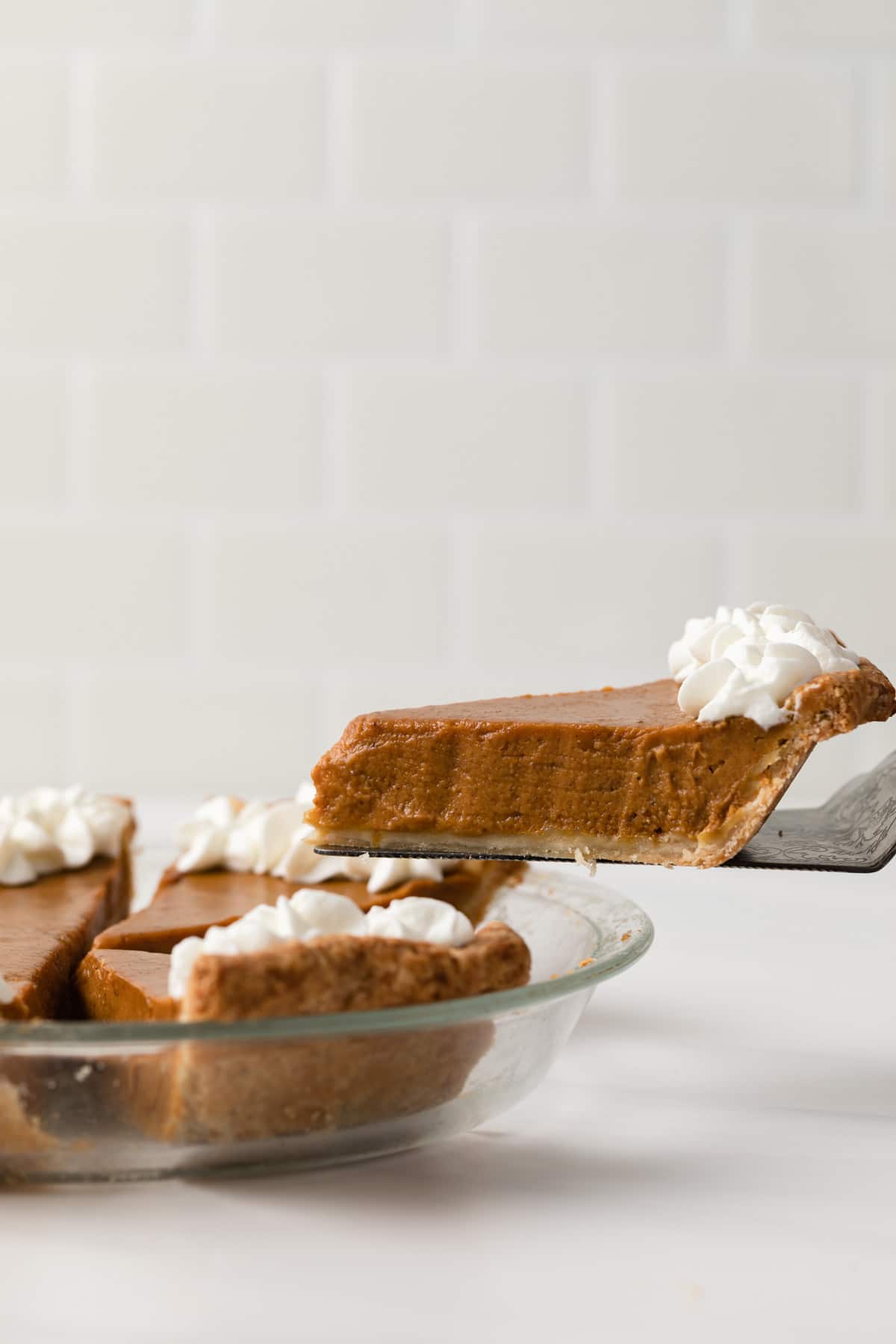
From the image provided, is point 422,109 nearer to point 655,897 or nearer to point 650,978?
point 655,897

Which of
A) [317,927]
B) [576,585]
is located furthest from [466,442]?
[317,927]

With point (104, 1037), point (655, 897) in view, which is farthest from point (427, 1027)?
point (655, 897)

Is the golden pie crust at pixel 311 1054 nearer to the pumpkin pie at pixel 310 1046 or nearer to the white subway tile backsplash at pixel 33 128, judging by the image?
the pumpkin pie at pixel 310 1046

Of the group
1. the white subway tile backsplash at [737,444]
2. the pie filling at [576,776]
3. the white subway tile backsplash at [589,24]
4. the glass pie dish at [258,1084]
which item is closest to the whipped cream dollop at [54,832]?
the pie filling at [576,776]

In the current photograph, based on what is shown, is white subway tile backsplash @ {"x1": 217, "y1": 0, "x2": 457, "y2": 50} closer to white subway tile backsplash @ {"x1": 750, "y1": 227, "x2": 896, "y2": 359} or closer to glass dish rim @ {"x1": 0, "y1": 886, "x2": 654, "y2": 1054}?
white subway tile backsplash @ {"x1": 750, "y1": 227, "x2": 896, "y2": 359}

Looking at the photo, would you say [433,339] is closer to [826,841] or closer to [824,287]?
[824,287]
